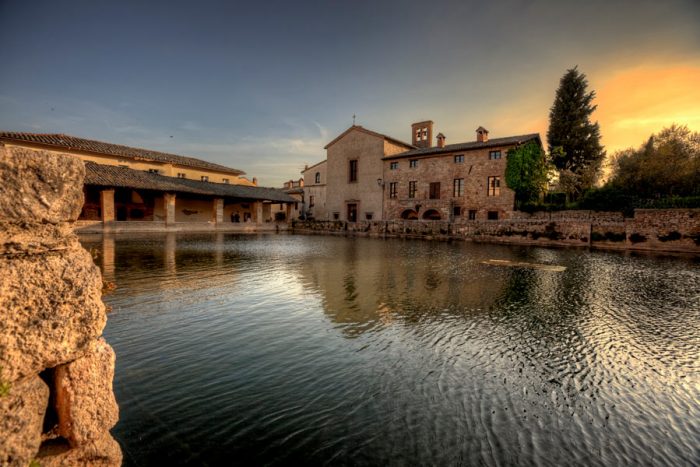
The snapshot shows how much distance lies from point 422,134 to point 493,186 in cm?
1379

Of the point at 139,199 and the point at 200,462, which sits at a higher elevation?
the point at 139,199

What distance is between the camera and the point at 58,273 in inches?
71.9

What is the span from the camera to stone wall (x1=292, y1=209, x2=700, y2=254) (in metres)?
19.0

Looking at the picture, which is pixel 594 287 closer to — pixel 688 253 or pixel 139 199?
pixel 688 253

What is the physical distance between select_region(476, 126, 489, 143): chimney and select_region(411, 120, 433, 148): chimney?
7.65 metres

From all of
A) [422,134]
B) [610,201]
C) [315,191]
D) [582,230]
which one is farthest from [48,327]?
[315,191]

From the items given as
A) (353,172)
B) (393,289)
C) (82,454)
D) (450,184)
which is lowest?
(393,289)

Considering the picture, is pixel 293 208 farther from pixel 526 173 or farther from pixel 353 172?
pixel 526 173

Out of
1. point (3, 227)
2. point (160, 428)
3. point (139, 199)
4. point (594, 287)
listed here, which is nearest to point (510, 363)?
point (160, 428)

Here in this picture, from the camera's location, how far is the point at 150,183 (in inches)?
1133

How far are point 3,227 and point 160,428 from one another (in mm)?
2162

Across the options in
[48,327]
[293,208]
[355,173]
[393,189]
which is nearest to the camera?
[48,327]

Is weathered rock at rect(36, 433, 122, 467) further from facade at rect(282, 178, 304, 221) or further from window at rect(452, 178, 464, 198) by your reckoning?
facade at rect(282, 178, 304, 221)

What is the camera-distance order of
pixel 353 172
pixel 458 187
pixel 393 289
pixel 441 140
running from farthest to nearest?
1. pixel 353 172
2. pixel 441 140
3. pixel 458 187
4. pixel 393 289
